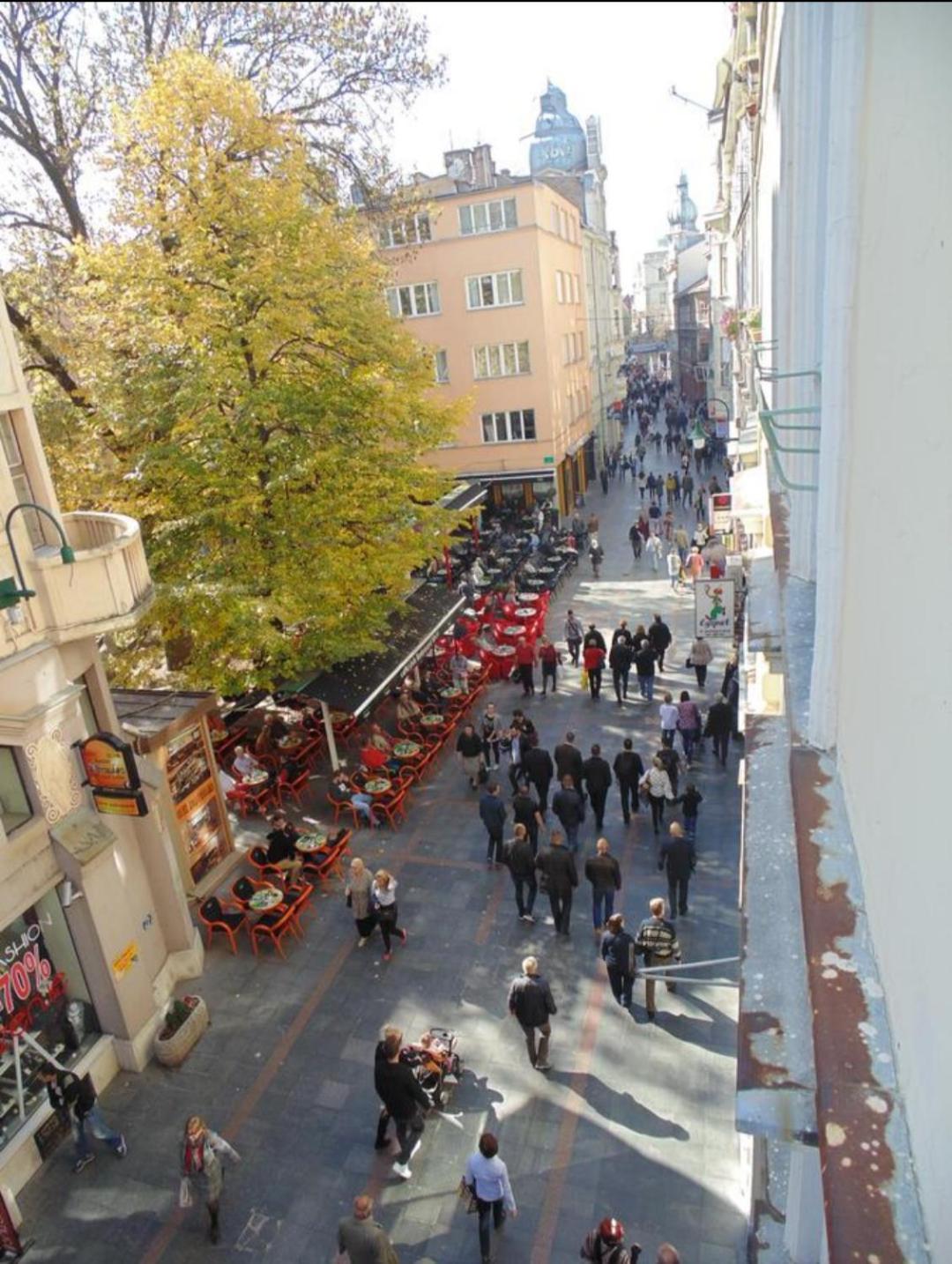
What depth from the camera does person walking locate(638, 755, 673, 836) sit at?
12.1 meters

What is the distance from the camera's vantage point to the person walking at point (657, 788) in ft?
39.7

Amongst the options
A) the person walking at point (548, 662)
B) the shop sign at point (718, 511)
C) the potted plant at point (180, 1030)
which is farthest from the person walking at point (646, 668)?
the potted plant at point (180, 1030)

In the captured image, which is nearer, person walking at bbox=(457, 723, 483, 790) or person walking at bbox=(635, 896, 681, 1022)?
person walking at bbox=(635, 896, 681, 1022)

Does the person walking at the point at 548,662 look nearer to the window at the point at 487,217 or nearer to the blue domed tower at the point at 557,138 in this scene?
the window at the point at 487,217

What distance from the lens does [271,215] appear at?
40.9ft


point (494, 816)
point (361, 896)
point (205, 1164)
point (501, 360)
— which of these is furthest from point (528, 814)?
point (501, 360)

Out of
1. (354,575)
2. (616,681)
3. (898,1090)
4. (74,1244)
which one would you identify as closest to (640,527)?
(616,681)

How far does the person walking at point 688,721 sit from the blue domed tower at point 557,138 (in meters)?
62.4

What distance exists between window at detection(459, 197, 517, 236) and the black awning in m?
18.4

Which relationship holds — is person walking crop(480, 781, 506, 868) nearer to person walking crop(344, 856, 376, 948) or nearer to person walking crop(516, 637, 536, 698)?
person walking crop(344, 856, 376, 948)

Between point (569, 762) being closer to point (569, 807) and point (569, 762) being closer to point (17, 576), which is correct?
point (569, 807)

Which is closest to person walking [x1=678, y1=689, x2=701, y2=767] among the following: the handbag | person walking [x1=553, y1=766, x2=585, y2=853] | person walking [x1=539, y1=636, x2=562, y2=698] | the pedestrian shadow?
person walking [x1=553, y1=766, x2=585, y2=853]

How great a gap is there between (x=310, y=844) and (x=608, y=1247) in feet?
23.2

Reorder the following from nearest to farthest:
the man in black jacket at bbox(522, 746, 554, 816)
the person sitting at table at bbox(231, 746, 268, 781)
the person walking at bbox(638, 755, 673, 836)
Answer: the person walking at bbox(638, 755, 673, 836)
the man in black jacket at bbox(522, 746, 554, 816)
the person sitting at table at bbox(231, 746, 268, 781)
